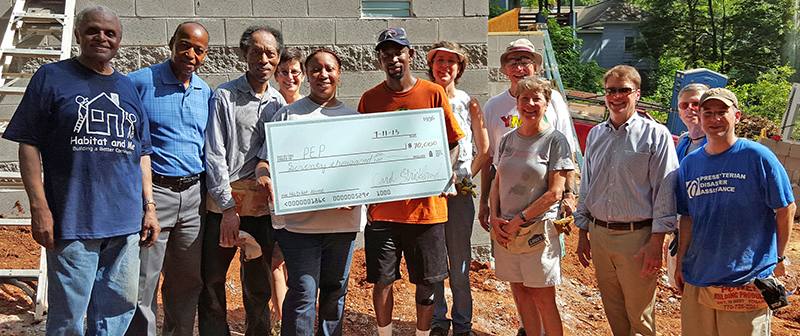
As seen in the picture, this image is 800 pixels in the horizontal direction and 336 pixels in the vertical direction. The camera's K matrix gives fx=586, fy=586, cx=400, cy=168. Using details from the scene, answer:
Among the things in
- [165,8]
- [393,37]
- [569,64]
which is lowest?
[393,37]

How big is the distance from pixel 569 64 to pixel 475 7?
2115 centimetres

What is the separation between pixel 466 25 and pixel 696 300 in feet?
13.2

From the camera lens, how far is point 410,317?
5281 mm

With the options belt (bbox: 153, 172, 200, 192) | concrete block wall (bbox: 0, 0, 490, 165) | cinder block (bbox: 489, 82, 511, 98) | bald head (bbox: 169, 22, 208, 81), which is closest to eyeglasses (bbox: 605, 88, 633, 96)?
bald head (bbox: 169, 22, 208, 81)

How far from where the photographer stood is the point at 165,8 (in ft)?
19.7

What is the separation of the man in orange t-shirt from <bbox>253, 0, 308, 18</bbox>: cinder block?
104 inches

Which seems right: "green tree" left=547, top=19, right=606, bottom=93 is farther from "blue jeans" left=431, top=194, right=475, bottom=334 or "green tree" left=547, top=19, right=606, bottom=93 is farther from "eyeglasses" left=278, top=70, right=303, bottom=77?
"eyeglasses" left=278, top=70, right=303, bottom=77

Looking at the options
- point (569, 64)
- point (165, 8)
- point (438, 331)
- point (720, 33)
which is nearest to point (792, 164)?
point (438, 331)

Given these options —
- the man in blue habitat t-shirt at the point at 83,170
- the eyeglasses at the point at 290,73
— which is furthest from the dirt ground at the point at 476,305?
the eyeglasses at the point at 290,73

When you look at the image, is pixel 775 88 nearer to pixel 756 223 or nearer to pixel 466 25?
pixel 466 25

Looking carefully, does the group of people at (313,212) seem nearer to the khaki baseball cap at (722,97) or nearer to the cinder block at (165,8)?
the khaki baseball cap at (722,97)

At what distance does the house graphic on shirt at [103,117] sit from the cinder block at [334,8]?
341 cm

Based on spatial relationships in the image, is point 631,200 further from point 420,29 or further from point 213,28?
point 213,28

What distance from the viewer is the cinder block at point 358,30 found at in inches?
251
